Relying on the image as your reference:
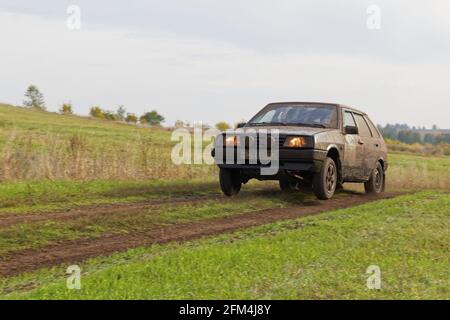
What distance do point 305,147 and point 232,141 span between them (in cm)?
126

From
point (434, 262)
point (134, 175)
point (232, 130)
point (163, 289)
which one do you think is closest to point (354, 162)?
point (232, 130)

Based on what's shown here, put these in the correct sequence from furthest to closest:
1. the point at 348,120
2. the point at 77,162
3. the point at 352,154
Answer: the point at 77,162
the point at 348,120
the point at 352,154

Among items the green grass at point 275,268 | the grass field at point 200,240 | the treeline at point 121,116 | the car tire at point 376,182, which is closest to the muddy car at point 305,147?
the car tire at point 376,182

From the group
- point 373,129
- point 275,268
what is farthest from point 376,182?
point 275,268

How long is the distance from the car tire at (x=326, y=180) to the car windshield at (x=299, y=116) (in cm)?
82

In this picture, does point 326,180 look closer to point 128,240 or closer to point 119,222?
point 119,222

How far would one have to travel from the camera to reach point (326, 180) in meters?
10.5

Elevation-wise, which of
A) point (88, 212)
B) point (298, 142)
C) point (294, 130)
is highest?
point (294, 130)

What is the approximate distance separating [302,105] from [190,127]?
8.09 metres

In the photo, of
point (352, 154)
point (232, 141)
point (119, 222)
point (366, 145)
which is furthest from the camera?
point (366, 145)

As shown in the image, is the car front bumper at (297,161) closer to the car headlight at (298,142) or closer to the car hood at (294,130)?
the car headlight at (298,142)

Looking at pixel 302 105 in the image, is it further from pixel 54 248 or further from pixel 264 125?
pixel 54 248

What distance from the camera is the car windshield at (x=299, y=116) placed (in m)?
10.9

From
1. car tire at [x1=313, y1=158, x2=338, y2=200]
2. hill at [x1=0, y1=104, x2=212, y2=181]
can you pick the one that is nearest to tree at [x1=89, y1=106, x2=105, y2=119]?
hill at [x1=0, y1=104, x2=212, y2=181]
